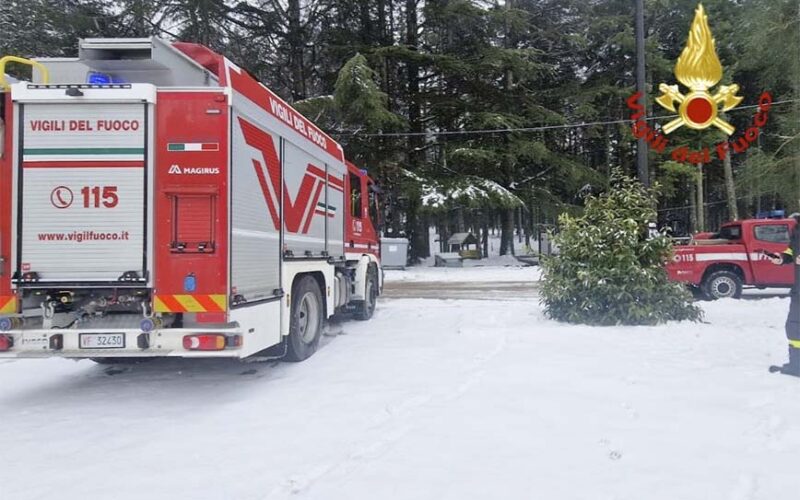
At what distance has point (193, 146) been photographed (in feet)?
16.3

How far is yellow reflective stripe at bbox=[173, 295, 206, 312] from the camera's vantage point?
4.96 m

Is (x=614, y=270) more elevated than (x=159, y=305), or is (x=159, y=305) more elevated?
(x=614, y=270)

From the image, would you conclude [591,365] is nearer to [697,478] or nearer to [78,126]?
[697,478]

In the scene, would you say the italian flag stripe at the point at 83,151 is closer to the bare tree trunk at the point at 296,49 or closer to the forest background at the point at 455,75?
the forest background at the point at 455,75

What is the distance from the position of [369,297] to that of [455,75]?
1965 centimetres

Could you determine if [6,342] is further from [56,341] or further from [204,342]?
[204,342]

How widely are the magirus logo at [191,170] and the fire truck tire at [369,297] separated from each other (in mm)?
5748

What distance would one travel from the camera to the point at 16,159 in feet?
16.3

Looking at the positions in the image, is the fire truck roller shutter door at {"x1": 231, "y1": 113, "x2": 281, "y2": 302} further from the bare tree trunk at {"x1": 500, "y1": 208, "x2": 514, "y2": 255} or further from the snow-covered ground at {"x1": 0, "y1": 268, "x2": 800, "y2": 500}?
the bare tree trunk at {"x1": 500, "y1": 208, "x2": 514, "y2": 255}

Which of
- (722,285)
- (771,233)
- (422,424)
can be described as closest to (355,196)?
(422,424)

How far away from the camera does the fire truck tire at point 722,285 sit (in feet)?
42.5

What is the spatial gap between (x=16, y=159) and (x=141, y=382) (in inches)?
102

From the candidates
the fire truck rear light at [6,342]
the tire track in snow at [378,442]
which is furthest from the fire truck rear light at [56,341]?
the tire track in snow at [378,442]

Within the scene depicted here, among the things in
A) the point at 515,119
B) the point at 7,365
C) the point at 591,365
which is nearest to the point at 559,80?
the point at 515,119
